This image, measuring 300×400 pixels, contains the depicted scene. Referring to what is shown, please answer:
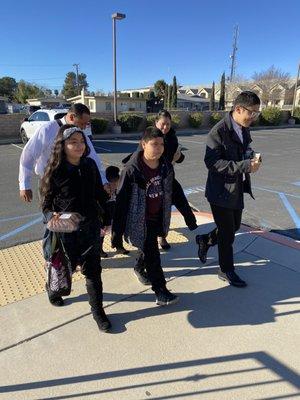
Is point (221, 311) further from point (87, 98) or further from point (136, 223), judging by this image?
point (87, 98)

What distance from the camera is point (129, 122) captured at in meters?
21.4

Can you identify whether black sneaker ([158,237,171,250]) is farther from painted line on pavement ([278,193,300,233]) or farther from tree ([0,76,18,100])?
tree ([0,76,18,100])

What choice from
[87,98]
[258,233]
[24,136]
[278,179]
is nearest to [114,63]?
[24,136]

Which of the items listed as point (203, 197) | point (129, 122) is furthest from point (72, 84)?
point (203, 197)

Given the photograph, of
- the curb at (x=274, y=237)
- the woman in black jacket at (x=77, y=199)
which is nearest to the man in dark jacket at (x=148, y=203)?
the woman in black jacket at (x=77, y=199)

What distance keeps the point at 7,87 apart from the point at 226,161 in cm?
8944

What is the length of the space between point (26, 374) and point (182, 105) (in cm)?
6931

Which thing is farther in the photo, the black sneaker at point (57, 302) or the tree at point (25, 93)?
the tree at point (25, 93)

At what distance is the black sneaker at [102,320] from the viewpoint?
2888 mm

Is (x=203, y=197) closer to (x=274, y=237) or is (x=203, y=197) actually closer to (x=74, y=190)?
(x=274, y=237)

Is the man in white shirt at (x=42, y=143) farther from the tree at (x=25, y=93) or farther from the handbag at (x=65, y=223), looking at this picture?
the tree at (x=25, y=93)

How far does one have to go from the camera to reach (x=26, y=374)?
2434 mm

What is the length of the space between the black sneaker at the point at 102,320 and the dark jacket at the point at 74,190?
0.78 meters

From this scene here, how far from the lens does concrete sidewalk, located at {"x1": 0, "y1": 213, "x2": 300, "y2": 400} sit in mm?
2330
